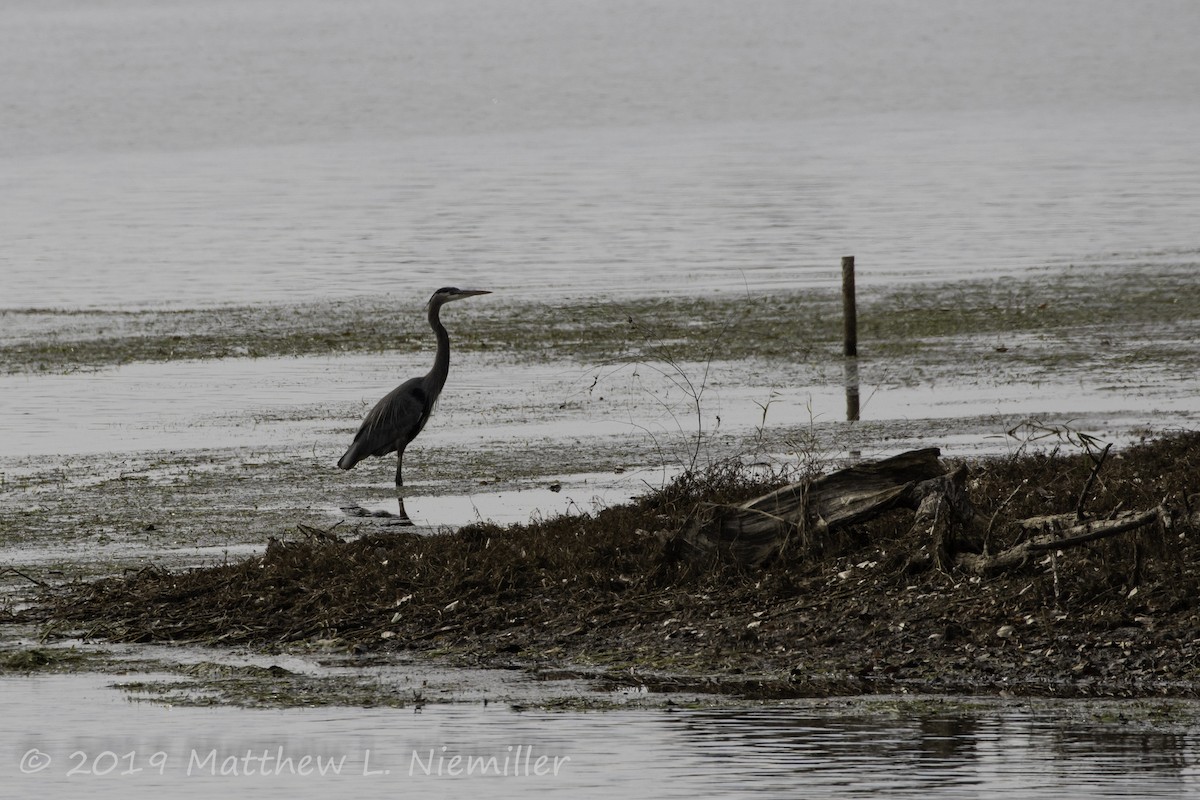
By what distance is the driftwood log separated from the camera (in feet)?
42.2

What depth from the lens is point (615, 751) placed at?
10.3 metres

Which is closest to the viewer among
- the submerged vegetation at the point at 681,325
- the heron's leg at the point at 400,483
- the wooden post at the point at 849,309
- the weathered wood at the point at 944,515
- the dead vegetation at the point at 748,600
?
the dead vegetation at the point at 748,600

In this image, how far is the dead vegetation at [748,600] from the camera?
11789 millimetres

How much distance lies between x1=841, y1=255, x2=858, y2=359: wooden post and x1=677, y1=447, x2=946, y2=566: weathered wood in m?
14.4

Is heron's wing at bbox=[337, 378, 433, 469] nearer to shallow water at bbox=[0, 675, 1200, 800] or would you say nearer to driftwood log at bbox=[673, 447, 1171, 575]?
driftwood log at bbox=[673, 447, 1171, 575]

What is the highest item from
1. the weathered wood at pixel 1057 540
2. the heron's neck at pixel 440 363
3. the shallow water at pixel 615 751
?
the heron's neck at pixel 440 363

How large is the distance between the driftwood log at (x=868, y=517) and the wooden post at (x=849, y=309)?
14.4 meters

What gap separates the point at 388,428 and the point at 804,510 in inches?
273

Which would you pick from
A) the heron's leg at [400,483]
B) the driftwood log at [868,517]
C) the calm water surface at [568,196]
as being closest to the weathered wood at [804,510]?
the driftwood log at [868,517]

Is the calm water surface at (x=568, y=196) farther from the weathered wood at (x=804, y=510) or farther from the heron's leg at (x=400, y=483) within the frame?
the heron's leg at (x=400, y=483)

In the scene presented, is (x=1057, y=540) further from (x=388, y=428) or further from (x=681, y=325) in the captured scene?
(x=681, y=325)

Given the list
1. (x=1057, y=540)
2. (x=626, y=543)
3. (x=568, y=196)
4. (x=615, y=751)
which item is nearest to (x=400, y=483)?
(x=626, y=543)

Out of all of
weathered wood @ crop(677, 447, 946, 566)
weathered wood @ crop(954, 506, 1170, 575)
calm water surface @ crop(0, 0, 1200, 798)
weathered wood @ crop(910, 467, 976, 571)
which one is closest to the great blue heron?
calm water surface @ crop(0, 0, 1200, 798)

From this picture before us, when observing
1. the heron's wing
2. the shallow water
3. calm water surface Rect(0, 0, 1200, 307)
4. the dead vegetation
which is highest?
calm water surface Rect(0, 0, 1200, 307)
